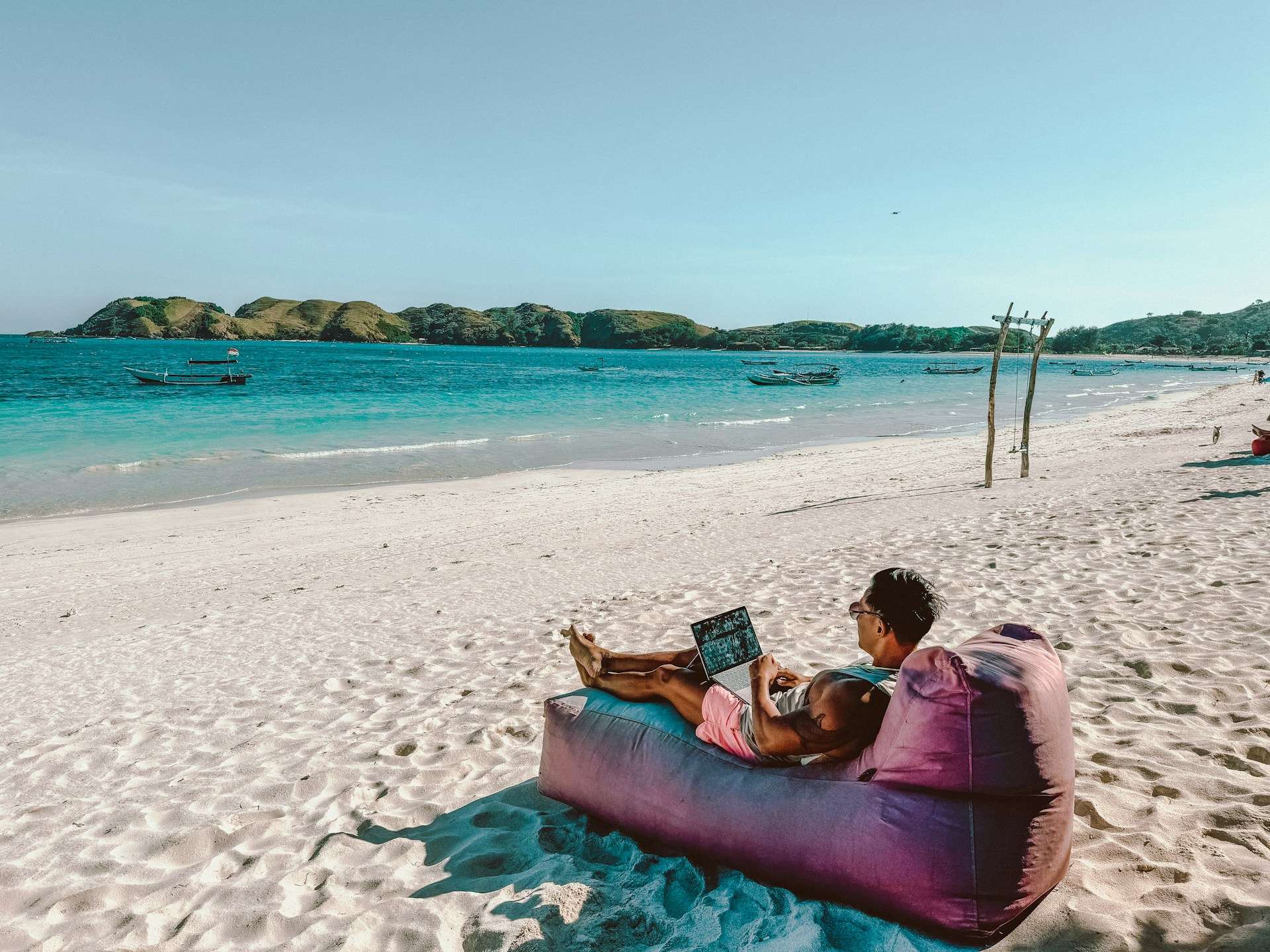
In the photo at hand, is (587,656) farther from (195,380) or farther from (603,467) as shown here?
(195,380)

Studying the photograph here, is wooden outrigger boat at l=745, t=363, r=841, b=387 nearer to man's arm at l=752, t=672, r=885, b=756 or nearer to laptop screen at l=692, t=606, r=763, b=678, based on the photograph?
laptop screen at l=692, t=606, r=763, b=678

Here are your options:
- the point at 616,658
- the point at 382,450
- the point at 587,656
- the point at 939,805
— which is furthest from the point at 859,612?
the point at 382,450

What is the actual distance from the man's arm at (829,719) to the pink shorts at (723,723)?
260mm

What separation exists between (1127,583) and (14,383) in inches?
2394

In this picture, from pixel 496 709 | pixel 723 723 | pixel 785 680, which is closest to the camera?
pixel 723 723

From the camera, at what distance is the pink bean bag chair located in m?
2.38

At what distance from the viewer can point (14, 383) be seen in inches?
1896

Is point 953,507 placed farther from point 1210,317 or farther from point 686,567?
point 1210,317

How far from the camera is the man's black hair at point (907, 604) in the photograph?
288 centimetres

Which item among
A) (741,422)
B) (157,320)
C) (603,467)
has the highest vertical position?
(157,320)

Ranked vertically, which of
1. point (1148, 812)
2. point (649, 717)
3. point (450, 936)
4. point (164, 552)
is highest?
point (649, 717)

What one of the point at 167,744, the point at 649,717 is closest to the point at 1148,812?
the point at 649,717

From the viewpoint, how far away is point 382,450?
23625 millimetres

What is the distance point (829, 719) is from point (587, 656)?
4.83ft
